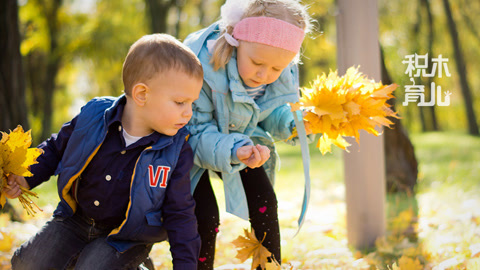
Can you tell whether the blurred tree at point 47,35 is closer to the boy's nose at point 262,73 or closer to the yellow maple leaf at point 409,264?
the boy's nose at point 262,73

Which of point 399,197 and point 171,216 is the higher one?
point 171,216

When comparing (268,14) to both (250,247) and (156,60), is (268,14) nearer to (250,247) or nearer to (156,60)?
(156,60)

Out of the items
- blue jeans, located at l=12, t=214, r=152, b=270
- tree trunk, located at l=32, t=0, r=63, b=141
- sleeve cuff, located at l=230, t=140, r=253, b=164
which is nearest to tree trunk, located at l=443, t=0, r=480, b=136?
tree trunk, located at l=32, t=0, r=63, b=141

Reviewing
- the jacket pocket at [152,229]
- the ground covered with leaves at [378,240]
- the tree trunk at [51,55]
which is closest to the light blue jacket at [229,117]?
the jacket pocket at [152,229]

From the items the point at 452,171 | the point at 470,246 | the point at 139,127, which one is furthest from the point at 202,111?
the point at 452,171

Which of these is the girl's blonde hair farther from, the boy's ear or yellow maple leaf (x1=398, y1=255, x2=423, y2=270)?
yellow maple leaf (x1=398, y1=255, x2=423, y2=270)

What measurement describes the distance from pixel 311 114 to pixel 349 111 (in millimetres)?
180

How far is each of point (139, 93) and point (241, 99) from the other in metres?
0.50

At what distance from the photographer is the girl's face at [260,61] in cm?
210

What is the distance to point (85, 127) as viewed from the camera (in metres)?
1.95

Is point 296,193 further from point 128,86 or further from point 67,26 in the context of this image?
point 67,26

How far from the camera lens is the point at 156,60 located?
6.06 ft

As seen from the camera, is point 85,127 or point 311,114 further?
point 311,114

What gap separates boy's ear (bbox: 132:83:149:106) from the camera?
1.87 meters
